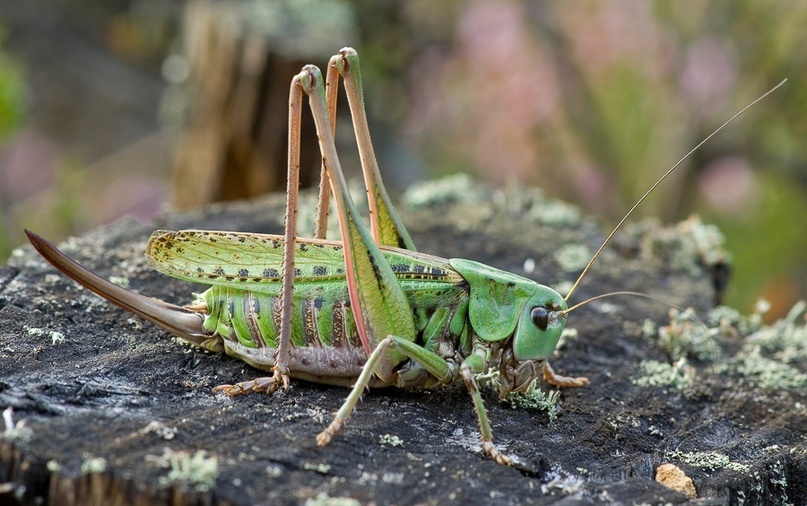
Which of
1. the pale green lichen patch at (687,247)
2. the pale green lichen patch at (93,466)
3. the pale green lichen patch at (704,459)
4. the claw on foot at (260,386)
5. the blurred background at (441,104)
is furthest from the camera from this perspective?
the blurred background at (441,104)

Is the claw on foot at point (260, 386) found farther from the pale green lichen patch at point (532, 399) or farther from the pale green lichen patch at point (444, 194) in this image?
the pale green lichen patch at point (444, 194)

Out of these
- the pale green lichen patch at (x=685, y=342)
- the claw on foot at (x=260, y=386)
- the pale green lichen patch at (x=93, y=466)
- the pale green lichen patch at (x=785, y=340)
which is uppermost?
the pale green lichen patch at (x=785, y=340)

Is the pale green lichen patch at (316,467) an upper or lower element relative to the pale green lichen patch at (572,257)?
lower

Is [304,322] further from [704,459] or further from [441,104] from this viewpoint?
[441,104]

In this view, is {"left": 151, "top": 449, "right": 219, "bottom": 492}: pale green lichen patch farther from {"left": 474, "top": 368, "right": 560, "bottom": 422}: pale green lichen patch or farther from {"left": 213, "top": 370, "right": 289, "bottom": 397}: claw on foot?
{"left": 474, "top": 368, "right": 560, "bottom": 422}: pale green lichen patch

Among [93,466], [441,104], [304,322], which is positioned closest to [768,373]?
[304,322]

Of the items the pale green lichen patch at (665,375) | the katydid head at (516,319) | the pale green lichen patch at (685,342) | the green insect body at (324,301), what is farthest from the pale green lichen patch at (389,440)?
the pale green lichen patch at (685,342)

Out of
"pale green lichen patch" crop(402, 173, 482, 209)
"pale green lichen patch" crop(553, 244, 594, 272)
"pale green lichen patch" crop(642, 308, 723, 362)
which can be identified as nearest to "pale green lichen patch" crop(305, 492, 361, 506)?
"pale green lichen patch" crop(642, 308, 723, 362)
